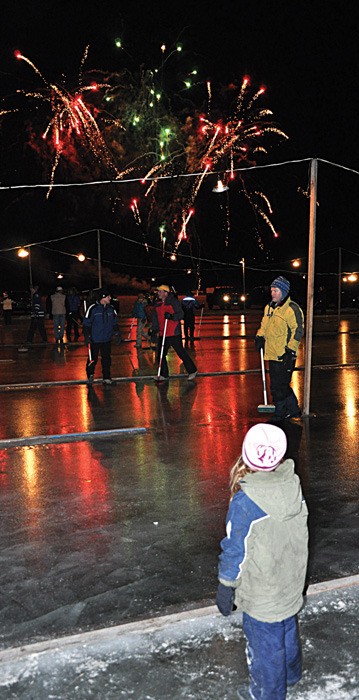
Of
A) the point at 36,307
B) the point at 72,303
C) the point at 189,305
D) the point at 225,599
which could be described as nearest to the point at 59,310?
the point at 36,307

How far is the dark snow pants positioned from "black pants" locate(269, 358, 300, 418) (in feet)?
20.3

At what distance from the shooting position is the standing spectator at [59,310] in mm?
21812

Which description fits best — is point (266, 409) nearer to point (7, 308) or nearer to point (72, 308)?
point (72, 308)

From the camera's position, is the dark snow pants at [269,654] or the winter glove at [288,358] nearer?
the dark snow pants at [269,654]

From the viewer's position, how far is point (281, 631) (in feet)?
10.2

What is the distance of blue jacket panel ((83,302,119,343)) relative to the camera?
42.5 feet

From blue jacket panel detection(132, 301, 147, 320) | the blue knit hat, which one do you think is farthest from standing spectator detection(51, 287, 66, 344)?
the blue knit hat

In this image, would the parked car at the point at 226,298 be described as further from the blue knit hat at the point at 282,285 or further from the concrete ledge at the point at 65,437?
the concrete ledge at the point at 65,437

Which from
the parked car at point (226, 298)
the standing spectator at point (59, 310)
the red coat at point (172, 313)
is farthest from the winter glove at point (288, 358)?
the parked car at point (226, 298)

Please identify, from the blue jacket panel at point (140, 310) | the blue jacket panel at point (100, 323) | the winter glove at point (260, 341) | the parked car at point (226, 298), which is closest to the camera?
the winter glove at point (260, 341)

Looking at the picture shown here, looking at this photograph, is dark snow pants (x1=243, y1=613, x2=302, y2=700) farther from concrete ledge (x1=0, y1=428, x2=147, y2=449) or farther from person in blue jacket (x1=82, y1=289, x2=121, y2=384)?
person in blue jacket (x1=82, y1=289, x2=121, y2=384)

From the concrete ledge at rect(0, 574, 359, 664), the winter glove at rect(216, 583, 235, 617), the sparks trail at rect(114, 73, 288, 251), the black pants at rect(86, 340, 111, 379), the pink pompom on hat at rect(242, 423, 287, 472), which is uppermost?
the sparks trail at rect(114, 73, 288, 251)

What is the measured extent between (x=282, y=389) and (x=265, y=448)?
6438 millimetres

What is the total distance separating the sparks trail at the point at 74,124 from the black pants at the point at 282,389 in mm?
17594
